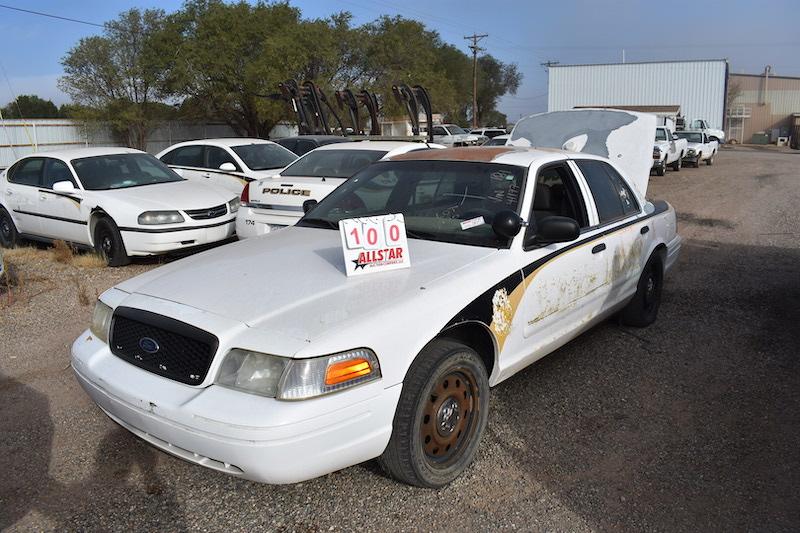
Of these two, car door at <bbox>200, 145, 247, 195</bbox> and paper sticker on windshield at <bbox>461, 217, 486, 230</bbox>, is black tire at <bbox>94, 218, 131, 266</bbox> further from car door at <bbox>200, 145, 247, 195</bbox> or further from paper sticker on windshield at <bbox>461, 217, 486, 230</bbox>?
paper sticker on windshield at <bbox>461, 217, 486, 230</bbox>

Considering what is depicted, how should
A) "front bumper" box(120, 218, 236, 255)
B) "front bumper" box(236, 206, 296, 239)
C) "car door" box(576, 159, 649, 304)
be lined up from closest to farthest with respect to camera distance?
"car door" box(576, 159, 649, 304), "front bumper" box(236, 206, 296, 239), "front bumper" box(120, 218, 236, 255)

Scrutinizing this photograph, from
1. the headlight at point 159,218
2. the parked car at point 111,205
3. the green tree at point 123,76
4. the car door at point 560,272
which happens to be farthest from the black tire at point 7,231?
the green tree at point 123,76

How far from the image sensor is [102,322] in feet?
11.5

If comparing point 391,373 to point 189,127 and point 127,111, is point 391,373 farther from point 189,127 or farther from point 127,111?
point 189,127

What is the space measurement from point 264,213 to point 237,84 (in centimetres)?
2523

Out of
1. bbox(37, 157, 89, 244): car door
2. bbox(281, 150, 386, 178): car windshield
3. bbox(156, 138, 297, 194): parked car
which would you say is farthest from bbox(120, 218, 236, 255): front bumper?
bbox(156, 138, 297, 194): parked car

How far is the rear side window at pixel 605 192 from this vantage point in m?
→ 4.90

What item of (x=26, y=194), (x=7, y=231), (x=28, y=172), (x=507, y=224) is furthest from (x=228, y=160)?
(x=507, y=224)

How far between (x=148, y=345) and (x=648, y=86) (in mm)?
49027

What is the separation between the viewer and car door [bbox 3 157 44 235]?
30.0 feet

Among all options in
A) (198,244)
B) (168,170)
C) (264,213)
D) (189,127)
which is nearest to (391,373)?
(264,213)

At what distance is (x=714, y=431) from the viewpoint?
3926 mm

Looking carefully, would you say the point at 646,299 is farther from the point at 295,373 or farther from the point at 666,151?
the point at 666,151

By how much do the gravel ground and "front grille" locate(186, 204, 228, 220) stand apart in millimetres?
2568
